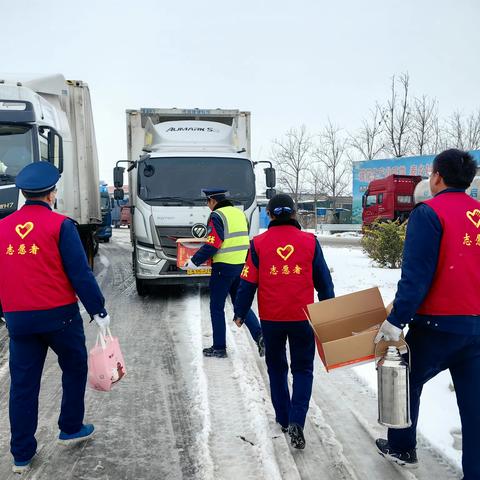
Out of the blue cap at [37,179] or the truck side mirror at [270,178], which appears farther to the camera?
the truck side mirror at [270,178]

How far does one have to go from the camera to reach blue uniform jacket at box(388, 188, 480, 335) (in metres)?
2.74

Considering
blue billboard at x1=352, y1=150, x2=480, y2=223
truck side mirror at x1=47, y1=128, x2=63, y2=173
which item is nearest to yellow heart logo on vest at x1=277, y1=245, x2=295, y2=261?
truck side mirror at x1=47, y1=128, x2=63, y2=173

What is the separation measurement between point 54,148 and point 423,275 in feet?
20.6

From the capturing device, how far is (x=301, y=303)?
3.48 metres

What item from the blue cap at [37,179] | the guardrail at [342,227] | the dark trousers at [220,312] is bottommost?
the guardrail at [342,227]

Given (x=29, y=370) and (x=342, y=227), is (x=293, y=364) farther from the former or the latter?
(x=342, y=227)

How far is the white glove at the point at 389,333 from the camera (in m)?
2.83

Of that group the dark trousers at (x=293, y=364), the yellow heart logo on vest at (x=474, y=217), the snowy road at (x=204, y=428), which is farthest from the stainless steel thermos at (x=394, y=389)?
the yellow heart logo on vest at (x=474, y=217)

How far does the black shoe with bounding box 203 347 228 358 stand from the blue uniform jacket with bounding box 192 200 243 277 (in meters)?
0.88

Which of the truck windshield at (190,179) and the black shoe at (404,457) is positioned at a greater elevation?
the truck windshield at (190,179)

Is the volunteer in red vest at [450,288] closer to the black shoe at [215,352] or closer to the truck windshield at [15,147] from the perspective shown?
the black shoe at [215,352]

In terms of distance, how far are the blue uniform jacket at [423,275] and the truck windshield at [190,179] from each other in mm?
6006

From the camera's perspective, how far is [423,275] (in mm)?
2744

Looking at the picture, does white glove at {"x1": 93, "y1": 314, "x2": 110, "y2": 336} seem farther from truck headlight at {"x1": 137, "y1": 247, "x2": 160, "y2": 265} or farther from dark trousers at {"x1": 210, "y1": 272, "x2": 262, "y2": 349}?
truck headlight at {"x1": 137, "y1": 247, "x2": 160, "y2": 265}
